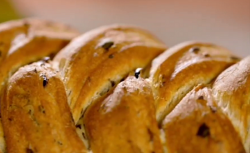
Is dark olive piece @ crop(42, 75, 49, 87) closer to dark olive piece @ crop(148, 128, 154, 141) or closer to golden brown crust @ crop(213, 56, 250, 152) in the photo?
dark olive piece @ crop(148, 128, 154, 141)

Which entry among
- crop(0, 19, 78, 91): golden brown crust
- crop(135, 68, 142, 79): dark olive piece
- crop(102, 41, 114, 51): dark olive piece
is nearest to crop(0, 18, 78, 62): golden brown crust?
crop(0, 19, 78, 91): golden brown crust

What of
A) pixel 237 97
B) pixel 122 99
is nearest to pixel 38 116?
pixel 122 99

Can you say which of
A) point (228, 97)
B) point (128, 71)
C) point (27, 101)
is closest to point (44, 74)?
point (27, 101)

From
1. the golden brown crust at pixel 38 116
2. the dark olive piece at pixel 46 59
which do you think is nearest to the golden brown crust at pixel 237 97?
the golden brown crust at pixel 38 116

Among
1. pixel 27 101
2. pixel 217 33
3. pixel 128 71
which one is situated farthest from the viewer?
pixel 217 33

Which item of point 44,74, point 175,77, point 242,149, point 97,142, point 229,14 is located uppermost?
point 229,14

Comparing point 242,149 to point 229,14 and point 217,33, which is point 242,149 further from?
point 229,14

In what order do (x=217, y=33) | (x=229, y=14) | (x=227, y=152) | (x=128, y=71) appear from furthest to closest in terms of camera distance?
1. (x=229, y=14)
2. (x=217, y=33)
3. (x=128, y=71)
4. (x=227, y=152)
